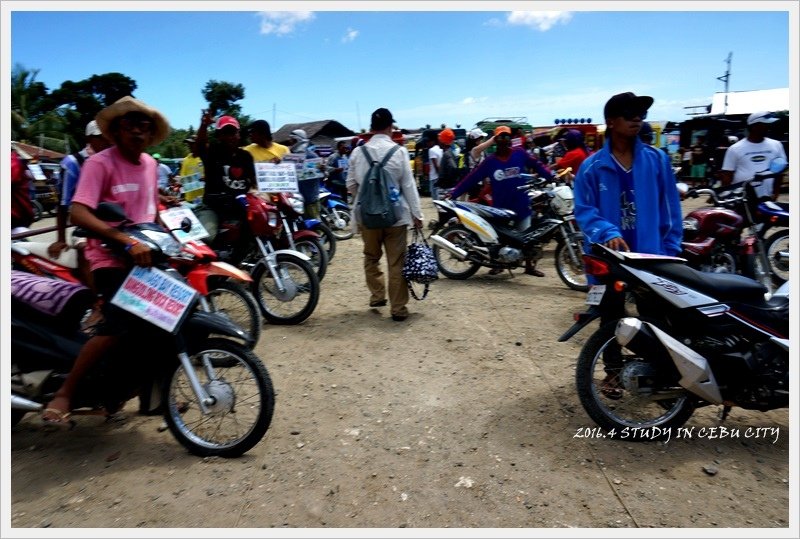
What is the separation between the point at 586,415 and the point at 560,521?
1.04 meters

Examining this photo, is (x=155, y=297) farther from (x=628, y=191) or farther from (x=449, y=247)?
(x=449, y=247)

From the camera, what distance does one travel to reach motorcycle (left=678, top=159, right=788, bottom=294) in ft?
17.4

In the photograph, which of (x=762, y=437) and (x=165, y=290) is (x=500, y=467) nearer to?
(x=762, y=437)

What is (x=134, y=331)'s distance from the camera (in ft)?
9.62

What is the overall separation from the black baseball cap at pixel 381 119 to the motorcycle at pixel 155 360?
2621 millimetres

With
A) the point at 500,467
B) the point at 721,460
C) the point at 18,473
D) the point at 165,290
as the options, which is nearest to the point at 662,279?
the point at 721,460

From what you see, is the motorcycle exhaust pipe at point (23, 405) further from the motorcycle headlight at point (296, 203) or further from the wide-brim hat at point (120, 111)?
the motorcycle headlight at point (296, 203)

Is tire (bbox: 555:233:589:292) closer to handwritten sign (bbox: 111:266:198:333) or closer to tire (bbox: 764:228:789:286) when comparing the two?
tire (bbox: 764:228:789:286)

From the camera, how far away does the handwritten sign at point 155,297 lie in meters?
2.83

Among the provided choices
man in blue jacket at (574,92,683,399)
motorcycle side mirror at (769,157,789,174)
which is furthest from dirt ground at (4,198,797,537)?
motorcycle side mirror at (769,157,789,174)

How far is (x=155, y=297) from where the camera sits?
2.85 m

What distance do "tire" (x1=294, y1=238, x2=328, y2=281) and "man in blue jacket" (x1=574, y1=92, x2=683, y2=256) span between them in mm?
3677

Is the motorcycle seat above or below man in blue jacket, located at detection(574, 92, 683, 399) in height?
below

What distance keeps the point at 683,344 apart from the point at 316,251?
4400 millimetres
